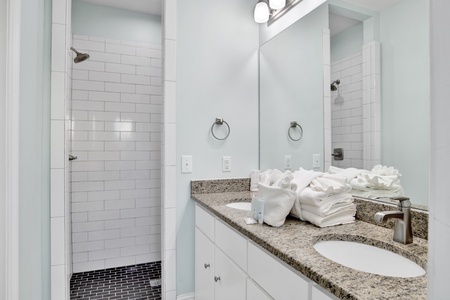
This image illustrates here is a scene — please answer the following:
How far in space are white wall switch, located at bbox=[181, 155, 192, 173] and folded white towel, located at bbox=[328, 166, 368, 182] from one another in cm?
94

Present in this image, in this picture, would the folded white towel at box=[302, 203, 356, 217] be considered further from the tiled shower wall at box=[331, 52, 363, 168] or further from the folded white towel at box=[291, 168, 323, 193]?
the tiled shower wall at box=[331, 52, 363, 168]

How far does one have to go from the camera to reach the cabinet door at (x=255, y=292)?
984 millimetres

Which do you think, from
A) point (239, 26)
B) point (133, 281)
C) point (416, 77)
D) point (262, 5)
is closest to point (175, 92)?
point (239, 26)

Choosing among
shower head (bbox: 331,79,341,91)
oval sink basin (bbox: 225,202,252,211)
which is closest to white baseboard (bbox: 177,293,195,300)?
oval sink basin (bbox: 225,202,252,211)

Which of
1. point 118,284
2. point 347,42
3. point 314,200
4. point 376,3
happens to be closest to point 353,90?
point 347,42

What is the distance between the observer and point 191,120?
76.6 inches

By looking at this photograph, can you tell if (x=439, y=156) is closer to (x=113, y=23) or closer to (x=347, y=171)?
(x=347, y=171)

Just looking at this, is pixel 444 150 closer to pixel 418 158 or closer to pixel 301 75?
pixel 418 158

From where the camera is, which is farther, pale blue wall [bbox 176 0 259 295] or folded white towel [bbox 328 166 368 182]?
pale blue wall [bbox 176 0 259 295]

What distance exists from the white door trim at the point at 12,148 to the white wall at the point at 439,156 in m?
1.28

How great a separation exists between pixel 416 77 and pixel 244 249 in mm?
1007

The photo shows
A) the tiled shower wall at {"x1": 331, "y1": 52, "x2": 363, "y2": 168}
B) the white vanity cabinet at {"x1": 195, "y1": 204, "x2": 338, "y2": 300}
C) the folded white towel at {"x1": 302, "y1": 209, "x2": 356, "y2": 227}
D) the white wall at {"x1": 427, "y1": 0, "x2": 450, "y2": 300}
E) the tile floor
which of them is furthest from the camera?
the tile floor

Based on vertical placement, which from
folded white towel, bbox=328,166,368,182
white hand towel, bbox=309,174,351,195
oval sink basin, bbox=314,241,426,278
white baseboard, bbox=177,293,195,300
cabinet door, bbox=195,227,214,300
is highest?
folded white towel, bbox=328,166,368,182

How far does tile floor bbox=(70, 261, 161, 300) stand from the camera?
2.15 meters
